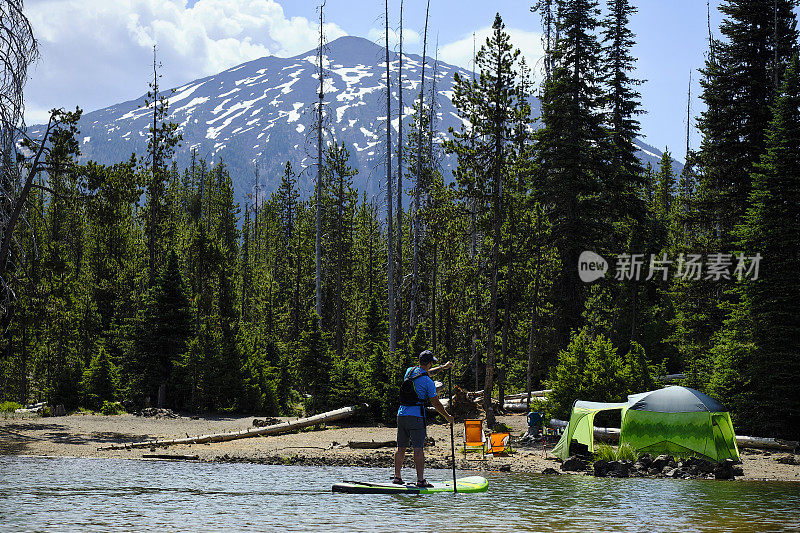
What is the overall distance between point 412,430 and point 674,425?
9.94 m

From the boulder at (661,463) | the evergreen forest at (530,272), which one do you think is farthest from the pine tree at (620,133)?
the boulder at (661,463)

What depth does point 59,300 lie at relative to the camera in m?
25.8

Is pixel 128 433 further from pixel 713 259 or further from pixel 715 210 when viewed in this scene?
pixel 715 210

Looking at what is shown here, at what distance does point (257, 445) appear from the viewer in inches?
849

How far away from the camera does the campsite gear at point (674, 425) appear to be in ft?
60.0

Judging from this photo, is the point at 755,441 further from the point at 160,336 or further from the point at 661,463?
the point at 160,336

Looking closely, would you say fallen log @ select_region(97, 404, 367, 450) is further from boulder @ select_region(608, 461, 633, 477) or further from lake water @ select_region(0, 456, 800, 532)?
boulder @ select_region(608, 461, 633, 477)

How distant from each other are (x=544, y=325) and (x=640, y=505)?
2528 cm

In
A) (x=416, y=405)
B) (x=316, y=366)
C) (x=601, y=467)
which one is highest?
(x=316, y=366)

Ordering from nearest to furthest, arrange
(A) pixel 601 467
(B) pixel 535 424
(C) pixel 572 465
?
(A) pixel 601 467 → (C) pixel 572 465 → (B) pixel 535 424

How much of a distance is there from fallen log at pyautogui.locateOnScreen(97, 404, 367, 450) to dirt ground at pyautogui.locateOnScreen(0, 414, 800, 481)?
285 mm

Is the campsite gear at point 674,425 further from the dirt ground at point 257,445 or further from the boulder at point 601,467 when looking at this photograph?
the boulder at point 601,467

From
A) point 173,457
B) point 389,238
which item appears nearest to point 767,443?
point 173,457

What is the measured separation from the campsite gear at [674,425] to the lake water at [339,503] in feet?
7.64
